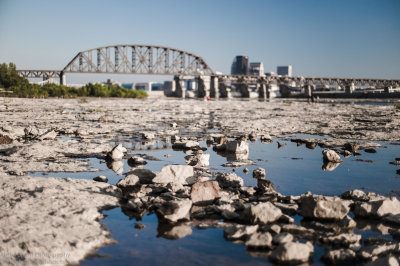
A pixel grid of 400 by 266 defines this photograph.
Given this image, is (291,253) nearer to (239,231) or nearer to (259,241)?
(259,241)

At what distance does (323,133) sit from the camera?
1300 cm

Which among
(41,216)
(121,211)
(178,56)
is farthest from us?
(178,56)

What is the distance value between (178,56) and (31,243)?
160 m

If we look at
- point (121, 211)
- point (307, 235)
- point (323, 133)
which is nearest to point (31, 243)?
point (121, 211)

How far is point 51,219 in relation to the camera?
3.90 meters

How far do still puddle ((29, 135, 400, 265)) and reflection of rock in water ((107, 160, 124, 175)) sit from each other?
0.24 feet

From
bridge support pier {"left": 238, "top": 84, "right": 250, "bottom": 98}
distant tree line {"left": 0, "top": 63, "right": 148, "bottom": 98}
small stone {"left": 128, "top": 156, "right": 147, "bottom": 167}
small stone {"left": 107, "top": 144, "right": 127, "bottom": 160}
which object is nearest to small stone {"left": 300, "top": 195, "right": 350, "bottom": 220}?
small stone {"left": 128, "top": 156, "right": 147, "bottom": 167}

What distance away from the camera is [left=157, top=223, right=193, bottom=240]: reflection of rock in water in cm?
373

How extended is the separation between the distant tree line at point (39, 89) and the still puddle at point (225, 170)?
3966 cm

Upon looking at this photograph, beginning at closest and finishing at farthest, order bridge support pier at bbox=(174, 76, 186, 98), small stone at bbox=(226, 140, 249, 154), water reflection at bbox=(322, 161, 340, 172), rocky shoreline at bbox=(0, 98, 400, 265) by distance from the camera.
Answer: rocky shoreline at bbox=(0, 98, 400, 265) → water reflection at bbox=(322, 161, 340, 172) → small stone at bbox=(226, 140, 249, 154) → bridge support pier at bbox=(174, 76, 186, 98)

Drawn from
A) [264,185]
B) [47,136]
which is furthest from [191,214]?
[47,136]

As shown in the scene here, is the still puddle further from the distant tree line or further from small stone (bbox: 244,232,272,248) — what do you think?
the distant tree line

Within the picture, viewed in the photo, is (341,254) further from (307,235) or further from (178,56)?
(178,56)

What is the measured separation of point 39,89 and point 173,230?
51081mm
